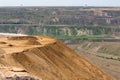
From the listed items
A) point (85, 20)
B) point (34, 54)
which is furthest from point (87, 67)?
point (85, 20)

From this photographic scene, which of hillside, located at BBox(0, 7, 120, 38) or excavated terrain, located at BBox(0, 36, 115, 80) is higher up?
excavated terrain, located at BBox(0, 36, 115, 80)

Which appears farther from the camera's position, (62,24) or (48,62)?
(62,24)

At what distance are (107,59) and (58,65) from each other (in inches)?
2147

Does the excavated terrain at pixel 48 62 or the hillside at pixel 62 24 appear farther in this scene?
the hillside at pixel 62 24

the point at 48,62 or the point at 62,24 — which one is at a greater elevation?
the point at 48,62

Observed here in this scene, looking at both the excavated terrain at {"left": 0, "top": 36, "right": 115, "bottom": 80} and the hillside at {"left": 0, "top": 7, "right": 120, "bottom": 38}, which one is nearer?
the excavated terrain at {"left": 0, "top": 36, "right": 115, "bottom": 80}

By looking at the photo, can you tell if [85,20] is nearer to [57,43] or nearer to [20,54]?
[57,43]

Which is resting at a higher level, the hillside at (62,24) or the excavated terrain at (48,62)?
the excavated terrain at (48,62)

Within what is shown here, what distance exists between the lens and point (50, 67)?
38.9m

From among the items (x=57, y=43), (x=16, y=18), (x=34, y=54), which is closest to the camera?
(x=34, y=54)

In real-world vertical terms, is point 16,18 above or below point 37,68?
below

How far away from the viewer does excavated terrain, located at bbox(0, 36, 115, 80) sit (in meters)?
36.1

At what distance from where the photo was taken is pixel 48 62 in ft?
132

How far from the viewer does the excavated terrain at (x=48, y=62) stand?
36.1m
